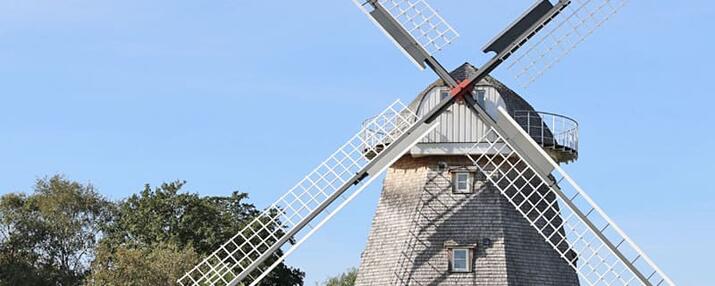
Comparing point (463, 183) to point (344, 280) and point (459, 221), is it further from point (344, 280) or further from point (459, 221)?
point (344, 280)

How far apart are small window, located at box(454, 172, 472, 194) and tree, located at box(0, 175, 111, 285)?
86.3ft

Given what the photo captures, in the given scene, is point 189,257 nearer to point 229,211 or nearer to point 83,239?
point 229,211

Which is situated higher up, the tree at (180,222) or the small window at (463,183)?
the tree at (180,222)

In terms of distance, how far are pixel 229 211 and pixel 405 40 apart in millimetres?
21663

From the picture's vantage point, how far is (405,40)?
802 inches

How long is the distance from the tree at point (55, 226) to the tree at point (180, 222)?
13.4 ft

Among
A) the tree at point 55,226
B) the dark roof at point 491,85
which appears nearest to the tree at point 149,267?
the tree at point 55,226

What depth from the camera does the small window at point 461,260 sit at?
805 inches

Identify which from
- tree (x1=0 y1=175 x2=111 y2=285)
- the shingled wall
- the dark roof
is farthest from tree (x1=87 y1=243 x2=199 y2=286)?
the dark roof

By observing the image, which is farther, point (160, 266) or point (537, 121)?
point (160, 266)

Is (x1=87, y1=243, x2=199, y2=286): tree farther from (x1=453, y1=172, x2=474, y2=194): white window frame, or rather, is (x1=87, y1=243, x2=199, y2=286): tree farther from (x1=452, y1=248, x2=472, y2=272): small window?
(x1=452, y1=248, x2=472, y2=272): small window

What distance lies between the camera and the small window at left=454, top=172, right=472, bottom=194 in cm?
2083

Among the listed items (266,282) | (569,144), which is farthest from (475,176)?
(266,282)

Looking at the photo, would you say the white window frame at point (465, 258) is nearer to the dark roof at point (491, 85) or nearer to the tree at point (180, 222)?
the dark roof at point (491, 85)
